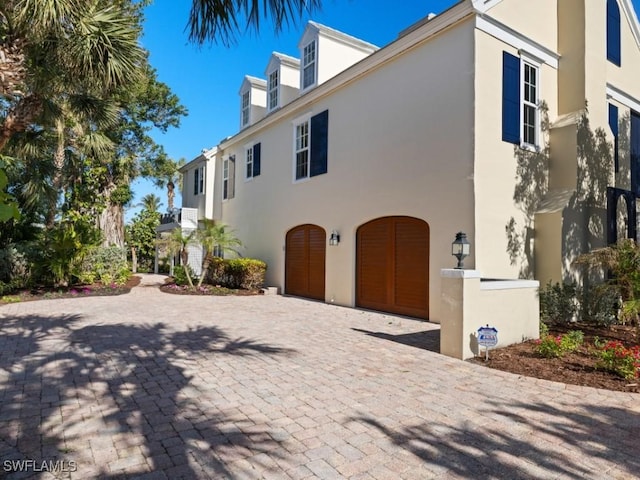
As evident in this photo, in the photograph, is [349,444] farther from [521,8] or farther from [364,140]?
[521,8]

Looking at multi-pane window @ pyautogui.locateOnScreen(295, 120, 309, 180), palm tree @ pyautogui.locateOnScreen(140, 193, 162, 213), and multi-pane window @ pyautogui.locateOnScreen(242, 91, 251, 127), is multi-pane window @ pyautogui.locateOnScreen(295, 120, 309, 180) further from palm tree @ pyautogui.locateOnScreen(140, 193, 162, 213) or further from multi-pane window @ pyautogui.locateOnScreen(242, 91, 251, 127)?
palm tree @ pyautogui.locateOnScreen(140, 193, 162, 213)

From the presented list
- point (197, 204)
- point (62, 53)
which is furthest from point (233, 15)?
point (197, 204)

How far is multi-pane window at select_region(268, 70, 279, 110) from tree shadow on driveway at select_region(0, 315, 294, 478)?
12.3 meters

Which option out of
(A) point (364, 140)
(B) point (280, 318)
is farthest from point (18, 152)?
(A) point (364, 140)

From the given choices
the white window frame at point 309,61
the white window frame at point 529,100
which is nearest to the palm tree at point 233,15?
the white window frame at point 529,100

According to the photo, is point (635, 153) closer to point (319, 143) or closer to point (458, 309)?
point (319, 143)

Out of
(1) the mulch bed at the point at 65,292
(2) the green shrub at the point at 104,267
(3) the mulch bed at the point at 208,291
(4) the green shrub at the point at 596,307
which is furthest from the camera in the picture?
(2) the green shrub at the point at 104,267

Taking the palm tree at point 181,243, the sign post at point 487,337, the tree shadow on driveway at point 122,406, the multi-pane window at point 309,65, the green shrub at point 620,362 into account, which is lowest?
the tree shadow on driveway at point 122,406

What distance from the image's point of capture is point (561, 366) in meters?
5.68

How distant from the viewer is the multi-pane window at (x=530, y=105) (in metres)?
9.61

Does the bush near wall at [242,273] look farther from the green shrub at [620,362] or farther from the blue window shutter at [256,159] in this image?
the green shrub at [620,362]

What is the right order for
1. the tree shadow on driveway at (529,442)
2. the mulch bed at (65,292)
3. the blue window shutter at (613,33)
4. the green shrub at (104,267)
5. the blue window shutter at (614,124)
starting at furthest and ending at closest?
1. the green shrub at (104,267)
2. the mulch bed at (65,292)
3. the blue window shutter at (613,33)
4. the blue window shutter at (614,124)
5. the tree shadow on driveway at (529,442)

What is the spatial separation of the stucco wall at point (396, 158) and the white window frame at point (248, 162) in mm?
2525

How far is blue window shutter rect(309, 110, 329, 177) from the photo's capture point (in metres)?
12.7
